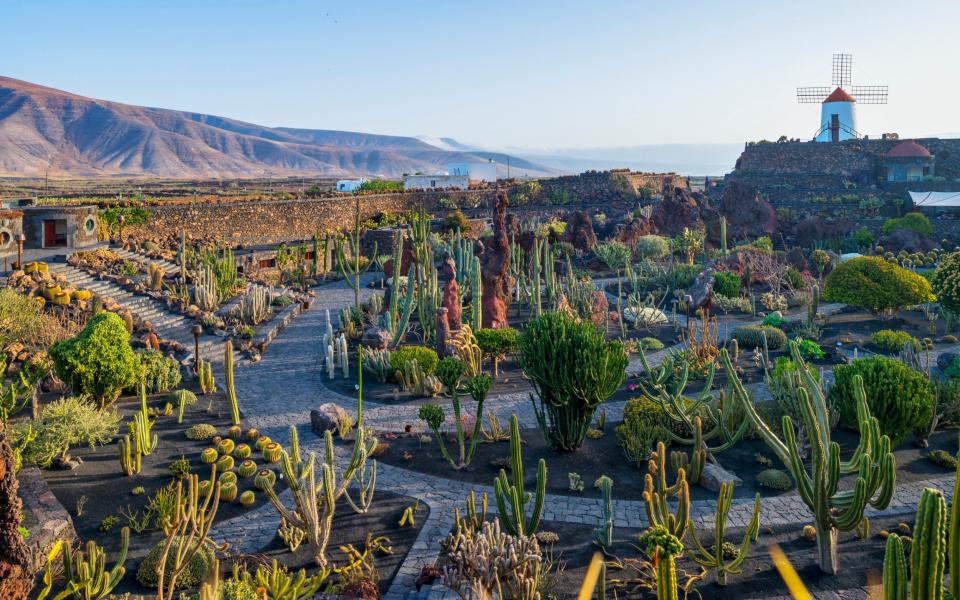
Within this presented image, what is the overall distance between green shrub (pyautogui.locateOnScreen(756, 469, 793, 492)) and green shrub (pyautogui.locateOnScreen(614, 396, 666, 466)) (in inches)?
57.1

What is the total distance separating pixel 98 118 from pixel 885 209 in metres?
165

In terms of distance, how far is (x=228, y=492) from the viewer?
8.50m

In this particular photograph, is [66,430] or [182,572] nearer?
[182,572]

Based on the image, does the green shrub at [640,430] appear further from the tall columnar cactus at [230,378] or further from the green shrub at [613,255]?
the green shrub at [613,255]

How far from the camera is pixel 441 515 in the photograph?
816 centimetres

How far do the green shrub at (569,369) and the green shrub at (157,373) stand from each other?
6.56 m

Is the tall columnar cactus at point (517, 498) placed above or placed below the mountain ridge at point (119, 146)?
below

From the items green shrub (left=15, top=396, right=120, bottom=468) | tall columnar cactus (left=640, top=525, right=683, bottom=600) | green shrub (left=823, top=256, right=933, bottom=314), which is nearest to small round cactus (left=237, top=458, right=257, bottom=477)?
green shrub (left=15, top=396, right=120, bottom=468)

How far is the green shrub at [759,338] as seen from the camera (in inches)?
617

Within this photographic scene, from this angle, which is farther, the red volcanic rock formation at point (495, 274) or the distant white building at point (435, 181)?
the distant white building at point (435, 181)

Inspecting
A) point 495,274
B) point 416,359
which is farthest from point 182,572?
point 495,274

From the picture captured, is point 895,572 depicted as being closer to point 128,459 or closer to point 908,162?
point 128,459

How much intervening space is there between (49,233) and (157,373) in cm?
1295

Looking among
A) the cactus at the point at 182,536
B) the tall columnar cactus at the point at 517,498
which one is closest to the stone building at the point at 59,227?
the cactus at the point at 182,536
